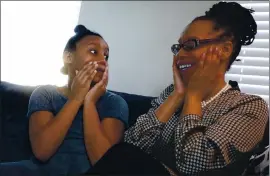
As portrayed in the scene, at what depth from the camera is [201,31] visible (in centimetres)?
86

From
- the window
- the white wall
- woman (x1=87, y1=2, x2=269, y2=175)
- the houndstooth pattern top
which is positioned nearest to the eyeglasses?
woman (x1=87, y1=2, x2=269, y2=175)

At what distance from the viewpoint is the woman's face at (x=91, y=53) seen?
1.00 meters

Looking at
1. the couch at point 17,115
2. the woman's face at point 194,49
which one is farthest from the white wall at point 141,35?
the woman's face at point 194,49

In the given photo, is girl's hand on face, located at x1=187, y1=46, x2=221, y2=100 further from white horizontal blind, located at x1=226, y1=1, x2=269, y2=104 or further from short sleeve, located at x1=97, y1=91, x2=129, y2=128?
white horizontal blind, located at x1=226, y1=1, x2=269, y2=104

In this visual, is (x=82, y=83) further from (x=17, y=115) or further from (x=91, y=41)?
(x=17, y=115)

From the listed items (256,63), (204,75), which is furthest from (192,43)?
(256,63)

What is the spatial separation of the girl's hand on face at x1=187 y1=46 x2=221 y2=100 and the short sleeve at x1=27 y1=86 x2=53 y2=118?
1.55 ft

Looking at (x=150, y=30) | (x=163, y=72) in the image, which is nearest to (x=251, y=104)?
(x=163, y=72)

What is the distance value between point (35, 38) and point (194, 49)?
85cm

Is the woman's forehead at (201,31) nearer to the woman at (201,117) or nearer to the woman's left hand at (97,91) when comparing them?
the woman at (201,117)

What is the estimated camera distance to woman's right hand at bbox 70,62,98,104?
0.95 m

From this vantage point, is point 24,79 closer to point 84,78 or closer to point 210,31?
point 84,78

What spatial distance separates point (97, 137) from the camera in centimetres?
89

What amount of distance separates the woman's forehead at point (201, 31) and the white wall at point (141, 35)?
38 centimetres
